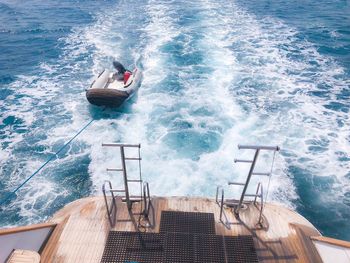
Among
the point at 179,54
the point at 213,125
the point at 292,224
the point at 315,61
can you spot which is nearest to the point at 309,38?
the point at 315,61

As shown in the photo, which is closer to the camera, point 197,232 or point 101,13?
point 197,232

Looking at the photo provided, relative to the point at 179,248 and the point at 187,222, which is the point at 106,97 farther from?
the point at 179,248

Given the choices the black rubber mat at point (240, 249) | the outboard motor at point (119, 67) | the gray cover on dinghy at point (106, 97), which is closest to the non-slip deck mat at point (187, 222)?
the black rubber mat at point (240, 249)

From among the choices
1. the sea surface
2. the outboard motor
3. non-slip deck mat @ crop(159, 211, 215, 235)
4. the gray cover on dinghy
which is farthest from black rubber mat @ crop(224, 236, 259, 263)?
the outboard motor

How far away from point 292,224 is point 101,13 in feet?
104

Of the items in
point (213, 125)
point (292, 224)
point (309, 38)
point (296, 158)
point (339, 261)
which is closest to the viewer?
point (339, 261)

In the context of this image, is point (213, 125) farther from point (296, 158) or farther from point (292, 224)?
point (292, 224)

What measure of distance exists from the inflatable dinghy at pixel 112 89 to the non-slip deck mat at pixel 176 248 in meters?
10.1

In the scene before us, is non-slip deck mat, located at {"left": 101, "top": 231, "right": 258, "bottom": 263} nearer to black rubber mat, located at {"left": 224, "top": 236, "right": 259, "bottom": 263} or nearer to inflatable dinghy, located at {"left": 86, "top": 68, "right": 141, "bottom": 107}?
black rubber mat, located at {"left": 224, "top": 236, "right": 259, "bottom": 263}

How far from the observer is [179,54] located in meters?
22.9

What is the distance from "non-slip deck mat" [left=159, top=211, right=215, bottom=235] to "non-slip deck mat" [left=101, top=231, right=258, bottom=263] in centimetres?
18

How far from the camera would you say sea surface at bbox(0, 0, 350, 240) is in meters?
12.5

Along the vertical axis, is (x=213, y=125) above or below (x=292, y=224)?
below

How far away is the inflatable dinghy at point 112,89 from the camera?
1638 cm
